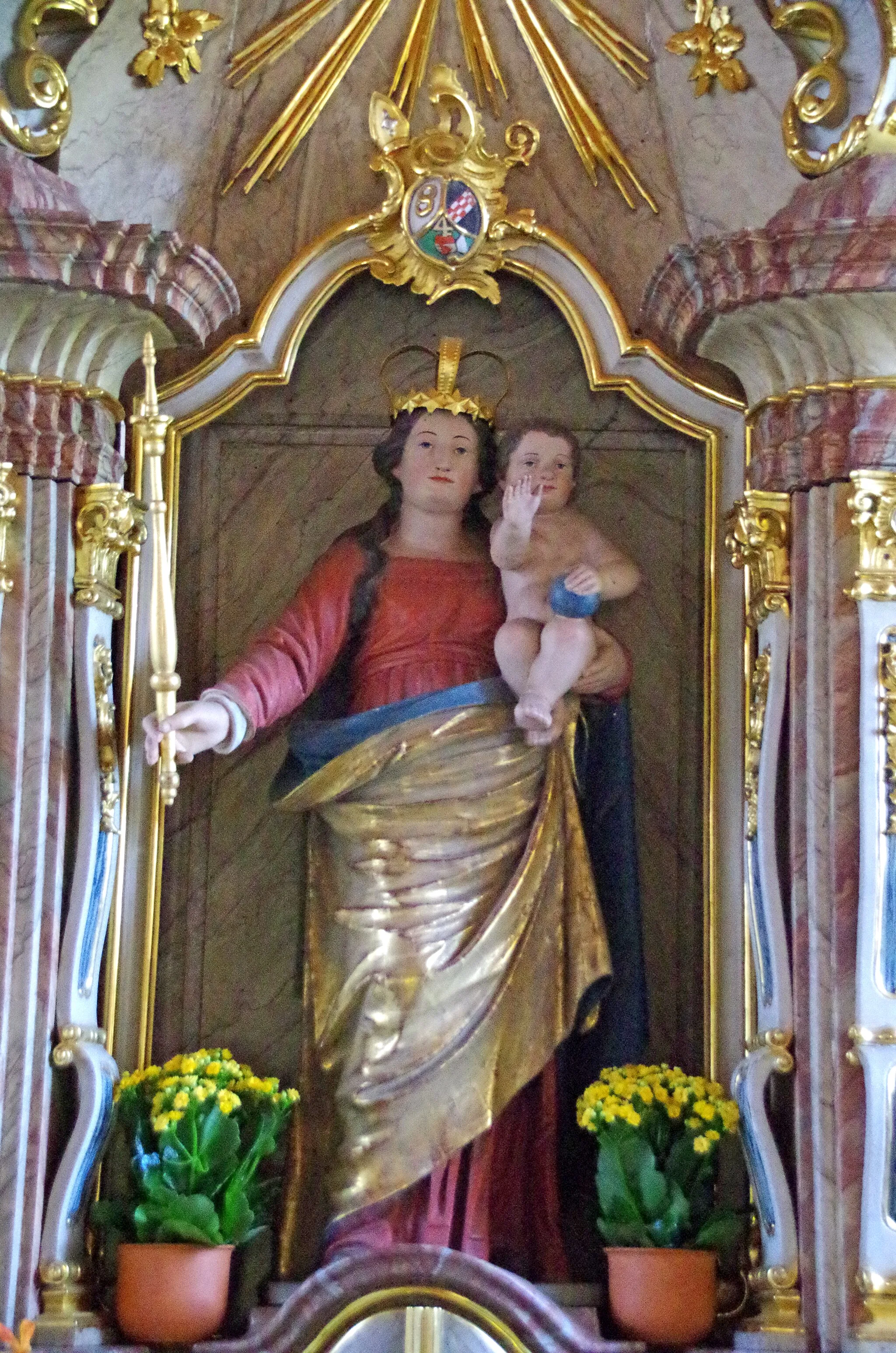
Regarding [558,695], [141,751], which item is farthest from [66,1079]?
[558,695]

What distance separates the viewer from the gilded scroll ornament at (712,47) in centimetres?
771

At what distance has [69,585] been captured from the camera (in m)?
7.29

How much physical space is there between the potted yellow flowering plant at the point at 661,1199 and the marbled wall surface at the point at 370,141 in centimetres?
239

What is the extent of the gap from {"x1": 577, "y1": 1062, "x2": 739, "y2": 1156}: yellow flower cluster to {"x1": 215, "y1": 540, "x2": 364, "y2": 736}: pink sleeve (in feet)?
4.72

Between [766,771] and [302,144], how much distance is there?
2.44 metres

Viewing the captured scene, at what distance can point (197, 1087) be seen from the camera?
696cm

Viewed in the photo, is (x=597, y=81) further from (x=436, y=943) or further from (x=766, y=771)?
(x=436, y=943)

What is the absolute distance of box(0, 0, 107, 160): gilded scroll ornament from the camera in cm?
747

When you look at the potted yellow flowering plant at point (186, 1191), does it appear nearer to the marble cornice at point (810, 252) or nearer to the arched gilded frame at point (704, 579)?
Answer: the arched gilded frame at point (704, 579)

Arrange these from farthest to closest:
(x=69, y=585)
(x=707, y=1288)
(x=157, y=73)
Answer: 1. (x=157, y=73)
2. (x=69, y=585)
3. (x=707, y=1288)

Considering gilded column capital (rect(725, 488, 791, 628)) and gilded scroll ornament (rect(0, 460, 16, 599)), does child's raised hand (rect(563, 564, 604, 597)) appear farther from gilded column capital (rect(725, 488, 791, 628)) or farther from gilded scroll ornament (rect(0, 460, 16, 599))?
gilded scroll ornament (rect(0, 460, 16, 599))

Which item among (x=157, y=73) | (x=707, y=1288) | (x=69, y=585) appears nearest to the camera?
(x=707, y=1288)

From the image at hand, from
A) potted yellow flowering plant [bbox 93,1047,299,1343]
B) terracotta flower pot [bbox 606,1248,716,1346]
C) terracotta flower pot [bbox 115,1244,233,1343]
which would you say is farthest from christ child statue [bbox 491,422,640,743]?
terracotta flower pot [bbox 115,1244,233,1343]

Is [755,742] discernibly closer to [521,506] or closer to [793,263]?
[521,506]
